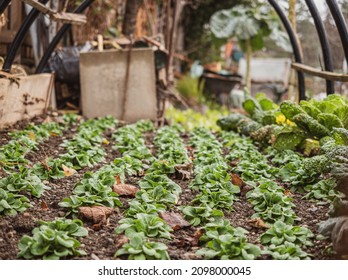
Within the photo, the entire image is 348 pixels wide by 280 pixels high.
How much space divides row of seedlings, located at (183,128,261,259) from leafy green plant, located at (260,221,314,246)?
109mm

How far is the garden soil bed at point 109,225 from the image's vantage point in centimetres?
225

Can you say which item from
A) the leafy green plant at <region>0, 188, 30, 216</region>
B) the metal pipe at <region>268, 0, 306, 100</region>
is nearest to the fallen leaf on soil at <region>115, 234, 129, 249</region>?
the leafy green plant at <region>0, 188, 30, 216</region>

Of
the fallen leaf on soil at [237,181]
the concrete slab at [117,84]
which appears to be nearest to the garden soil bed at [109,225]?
the fallen leaf on soil at [237,181]

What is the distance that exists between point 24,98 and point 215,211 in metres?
2.92

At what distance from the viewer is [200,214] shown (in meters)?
2.67

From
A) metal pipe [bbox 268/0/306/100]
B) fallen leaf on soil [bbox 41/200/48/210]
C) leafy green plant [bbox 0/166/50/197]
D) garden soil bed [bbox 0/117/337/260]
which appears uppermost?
metal pipe [bbox 268/0/306/100]

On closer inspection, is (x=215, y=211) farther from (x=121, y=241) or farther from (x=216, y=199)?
(x=121, y=241)

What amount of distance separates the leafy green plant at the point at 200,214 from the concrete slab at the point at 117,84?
3.84 m

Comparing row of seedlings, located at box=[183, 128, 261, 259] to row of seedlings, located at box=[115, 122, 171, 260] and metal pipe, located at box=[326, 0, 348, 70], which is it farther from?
metal pipe, located at box=[326, 0, 348, 70]

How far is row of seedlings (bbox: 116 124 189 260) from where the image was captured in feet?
7.11

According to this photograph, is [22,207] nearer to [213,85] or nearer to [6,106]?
[6,106]

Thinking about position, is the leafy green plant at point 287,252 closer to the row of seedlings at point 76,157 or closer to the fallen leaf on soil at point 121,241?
the fallen leaf on soil at point 121,241
